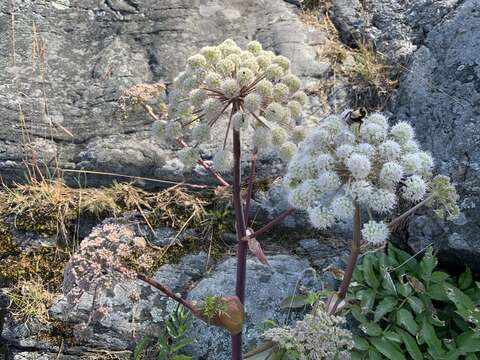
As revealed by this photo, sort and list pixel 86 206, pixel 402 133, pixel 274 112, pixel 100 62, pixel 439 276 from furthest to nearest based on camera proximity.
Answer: pixel 100 62 → pixel 86 206 → pixel 439 276 → pixel 274 112 → pixel 402 133

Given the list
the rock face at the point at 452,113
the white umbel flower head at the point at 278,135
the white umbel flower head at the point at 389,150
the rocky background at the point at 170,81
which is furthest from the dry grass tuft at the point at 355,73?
the white umbel flower head at the point at 389,150

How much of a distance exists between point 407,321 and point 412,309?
0.16m

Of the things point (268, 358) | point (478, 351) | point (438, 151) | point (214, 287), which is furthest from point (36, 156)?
point (478, 351)

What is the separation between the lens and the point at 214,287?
4.01 meters

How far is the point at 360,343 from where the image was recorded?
3568 mm

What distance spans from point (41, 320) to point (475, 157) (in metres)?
2.78

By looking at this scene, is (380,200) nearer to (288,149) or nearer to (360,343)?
(288,149)

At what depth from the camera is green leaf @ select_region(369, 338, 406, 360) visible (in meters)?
3.49

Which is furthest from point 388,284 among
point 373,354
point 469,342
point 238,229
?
point 238,229

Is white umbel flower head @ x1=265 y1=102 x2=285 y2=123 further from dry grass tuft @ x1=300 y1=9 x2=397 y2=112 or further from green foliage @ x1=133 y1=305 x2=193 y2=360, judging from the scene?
dry grass tuft @ x1=300 y1=9 x2=397 y2=112

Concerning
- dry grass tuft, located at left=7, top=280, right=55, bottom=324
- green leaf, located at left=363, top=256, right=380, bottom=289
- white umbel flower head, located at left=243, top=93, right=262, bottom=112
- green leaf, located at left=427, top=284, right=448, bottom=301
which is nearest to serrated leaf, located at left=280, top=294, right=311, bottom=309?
green leaf, located at left=363, top=256, right=380, bottom=289

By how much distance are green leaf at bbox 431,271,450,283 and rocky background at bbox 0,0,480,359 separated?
0.19m

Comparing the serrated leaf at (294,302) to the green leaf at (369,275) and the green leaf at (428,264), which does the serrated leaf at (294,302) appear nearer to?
the green leaf at (369,275)

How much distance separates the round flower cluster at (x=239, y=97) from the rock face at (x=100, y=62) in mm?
1053
